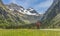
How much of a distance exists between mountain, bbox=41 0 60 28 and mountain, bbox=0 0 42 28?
1.17 feet

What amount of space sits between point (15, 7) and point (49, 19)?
1.83 metres

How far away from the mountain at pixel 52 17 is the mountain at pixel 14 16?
0.36 m

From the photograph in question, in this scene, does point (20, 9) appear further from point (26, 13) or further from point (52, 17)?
point (52, 17)

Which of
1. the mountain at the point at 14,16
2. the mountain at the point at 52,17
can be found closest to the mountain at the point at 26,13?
the mountain at the point at 14,16

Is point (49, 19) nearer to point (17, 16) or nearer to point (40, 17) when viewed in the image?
point (40, 17)

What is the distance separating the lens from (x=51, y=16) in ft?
27.6

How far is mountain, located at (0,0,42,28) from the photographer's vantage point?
8188mm

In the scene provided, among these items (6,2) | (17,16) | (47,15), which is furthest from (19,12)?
(47,15)

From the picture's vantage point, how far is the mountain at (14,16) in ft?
26.9

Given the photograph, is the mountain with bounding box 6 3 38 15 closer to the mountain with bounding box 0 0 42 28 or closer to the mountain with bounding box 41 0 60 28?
the mountain with bounding box 0 0 42 28

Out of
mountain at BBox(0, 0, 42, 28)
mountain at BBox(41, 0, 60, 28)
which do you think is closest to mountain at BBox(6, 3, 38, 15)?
mountain at BBox(0, 0, 42, 28)

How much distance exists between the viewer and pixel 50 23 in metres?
8.28

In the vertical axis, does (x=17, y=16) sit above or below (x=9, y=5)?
below

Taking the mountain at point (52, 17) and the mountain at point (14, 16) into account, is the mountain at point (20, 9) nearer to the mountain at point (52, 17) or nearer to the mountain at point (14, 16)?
the mountain at point (14, 16)
